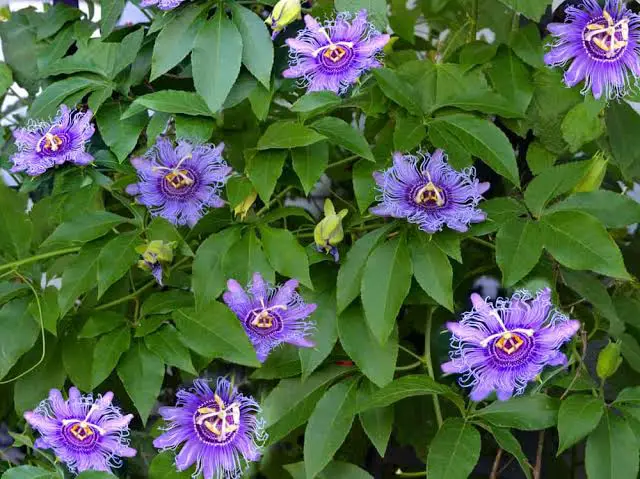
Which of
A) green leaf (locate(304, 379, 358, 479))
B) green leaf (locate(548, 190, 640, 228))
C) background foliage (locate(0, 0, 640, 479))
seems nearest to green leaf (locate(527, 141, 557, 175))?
background foliage (locate(0, 0, 640, 479))

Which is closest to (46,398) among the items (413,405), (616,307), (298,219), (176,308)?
(176,308)

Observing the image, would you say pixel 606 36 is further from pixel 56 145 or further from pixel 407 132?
pixel 56 145

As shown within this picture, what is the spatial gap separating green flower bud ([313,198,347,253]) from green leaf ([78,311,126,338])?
0.24m

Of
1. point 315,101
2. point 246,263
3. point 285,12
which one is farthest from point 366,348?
point 285,12

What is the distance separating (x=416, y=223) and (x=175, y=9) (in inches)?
14.0

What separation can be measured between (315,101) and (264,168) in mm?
89

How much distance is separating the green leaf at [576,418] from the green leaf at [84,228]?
507mm

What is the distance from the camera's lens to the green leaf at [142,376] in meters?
0.90

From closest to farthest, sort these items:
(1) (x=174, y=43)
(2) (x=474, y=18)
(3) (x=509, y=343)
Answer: (3) (x=509, y=343), (1) (x=174, y=43), (2) (x=474, y=18)

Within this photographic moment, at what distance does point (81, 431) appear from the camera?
0.91 m

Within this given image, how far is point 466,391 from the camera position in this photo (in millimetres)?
1289

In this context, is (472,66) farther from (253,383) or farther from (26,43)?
(26,43)

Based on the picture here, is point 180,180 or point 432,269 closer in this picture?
point 432,269

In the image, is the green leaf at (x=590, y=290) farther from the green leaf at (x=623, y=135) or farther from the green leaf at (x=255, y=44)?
the green leaf at (x=255, y=44)
